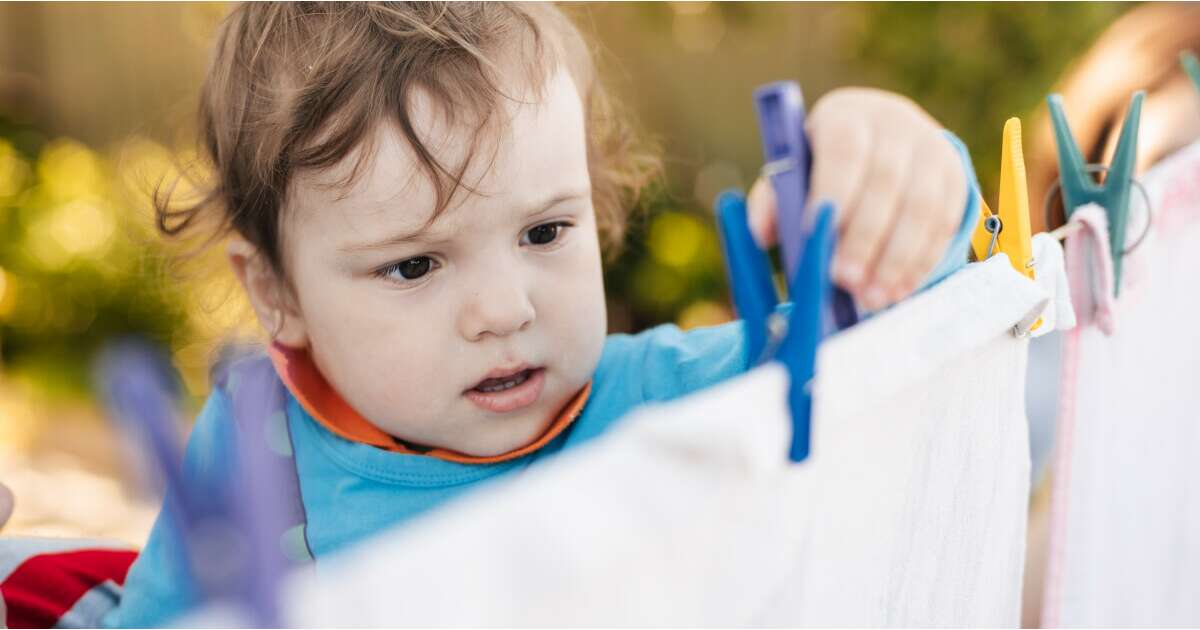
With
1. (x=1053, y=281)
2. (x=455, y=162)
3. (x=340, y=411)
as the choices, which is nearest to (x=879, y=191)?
(x=1053, y=281)

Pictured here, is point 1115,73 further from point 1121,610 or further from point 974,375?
point 974,375

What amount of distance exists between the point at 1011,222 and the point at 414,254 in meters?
0.40

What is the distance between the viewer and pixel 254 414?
0.38 m

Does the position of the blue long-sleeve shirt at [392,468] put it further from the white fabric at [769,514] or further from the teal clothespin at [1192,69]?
the teal clothespin at [1192,69]

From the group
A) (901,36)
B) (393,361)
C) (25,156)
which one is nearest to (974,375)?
(393,361)

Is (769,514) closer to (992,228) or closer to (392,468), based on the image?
(992,228)

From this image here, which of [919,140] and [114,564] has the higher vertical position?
[919,140]

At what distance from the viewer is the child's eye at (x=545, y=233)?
798 mm

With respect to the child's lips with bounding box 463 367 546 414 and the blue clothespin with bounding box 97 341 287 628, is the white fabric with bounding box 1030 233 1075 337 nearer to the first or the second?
the child's lips with bounding box 463 367 546 414

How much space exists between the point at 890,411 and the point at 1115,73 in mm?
1149

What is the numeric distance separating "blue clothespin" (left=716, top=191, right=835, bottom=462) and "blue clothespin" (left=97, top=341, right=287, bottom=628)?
0.61 feet

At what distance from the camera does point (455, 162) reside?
2.46 feet

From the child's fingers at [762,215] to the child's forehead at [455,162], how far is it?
0.33 meters

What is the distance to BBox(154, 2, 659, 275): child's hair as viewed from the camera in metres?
0.77
